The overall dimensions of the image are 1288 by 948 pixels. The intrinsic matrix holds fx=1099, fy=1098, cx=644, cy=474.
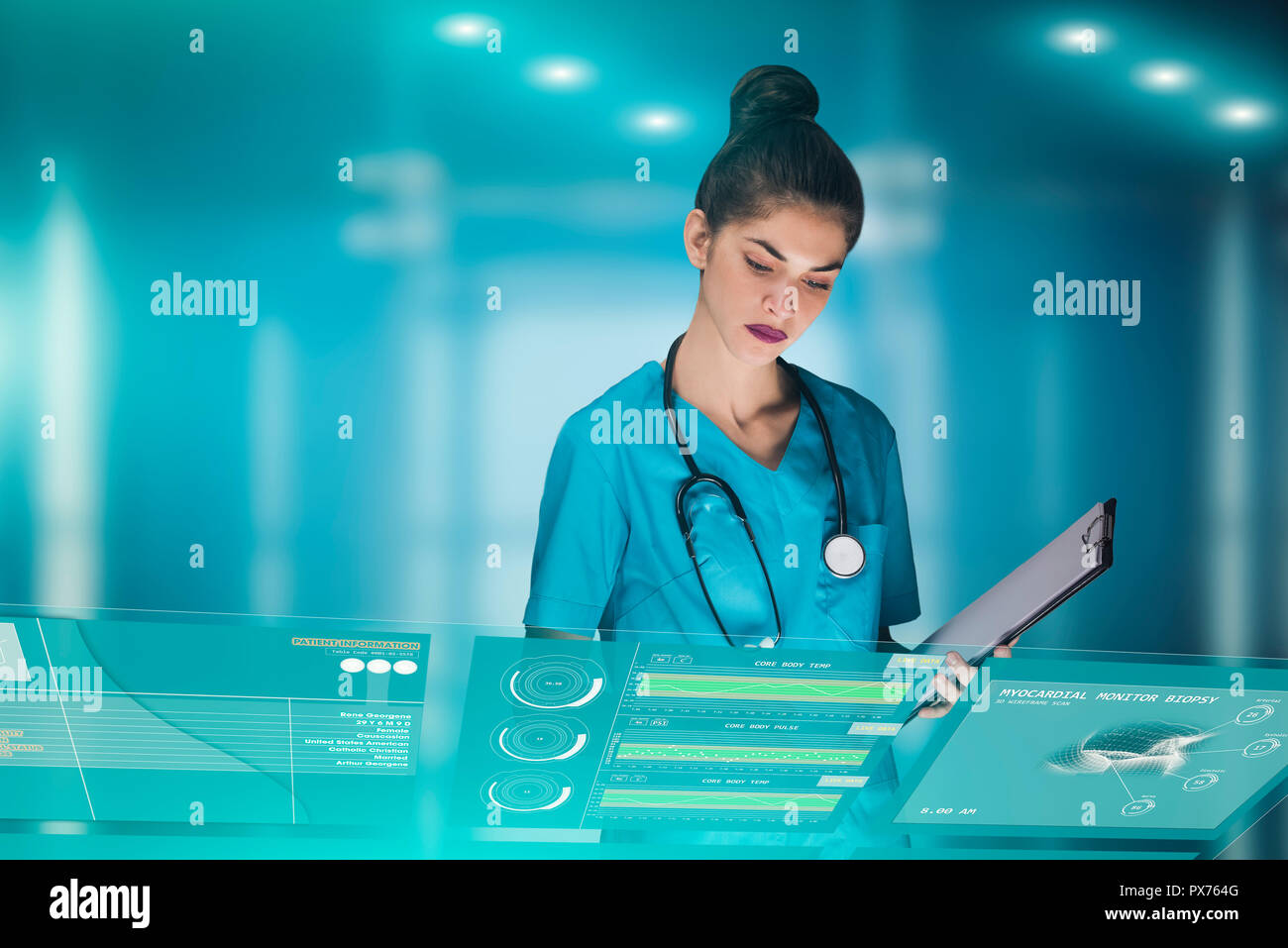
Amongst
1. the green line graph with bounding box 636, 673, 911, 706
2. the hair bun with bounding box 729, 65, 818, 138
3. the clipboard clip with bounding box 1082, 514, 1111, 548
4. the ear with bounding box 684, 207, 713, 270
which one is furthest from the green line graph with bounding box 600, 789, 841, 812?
the hair bun with bounding box 729, 65, 818, 138

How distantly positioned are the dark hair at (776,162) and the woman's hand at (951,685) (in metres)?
0.91

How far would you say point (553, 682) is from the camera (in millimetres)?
2131

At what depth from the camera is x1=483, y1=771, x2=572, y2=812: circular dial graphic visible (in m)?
2.21

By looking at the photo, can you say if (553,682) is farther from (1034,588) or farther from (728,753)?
(1034,588)

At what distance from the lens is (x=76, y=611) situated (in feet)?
6.81

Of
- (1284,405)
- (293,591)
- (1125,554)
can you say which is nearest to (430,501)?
(293,591)

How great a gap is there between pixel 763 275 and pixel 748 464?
0.40 metres

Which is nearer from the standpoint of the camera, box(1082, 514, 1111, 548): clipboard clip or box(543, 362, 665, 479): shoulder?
box(1082, 514, 1111, 548): clipboard clip

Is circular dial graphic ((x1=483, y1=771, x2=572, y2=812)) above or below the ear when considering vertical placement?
below

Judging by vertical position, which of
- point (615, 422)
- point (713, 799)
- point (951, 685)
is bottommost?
point (713, 799)

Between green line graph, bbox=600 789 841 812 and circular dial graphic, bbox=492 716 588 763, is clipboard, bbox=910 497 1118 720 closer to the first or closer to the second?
green line graph, bbox=600 789 841 812

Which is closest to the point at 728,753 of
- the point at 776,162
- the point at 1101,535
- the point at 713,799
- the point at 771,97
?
the point at 713,799

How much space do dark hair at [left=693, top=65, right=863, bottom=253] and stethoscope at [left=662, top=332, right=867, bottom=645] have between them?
32 cm
